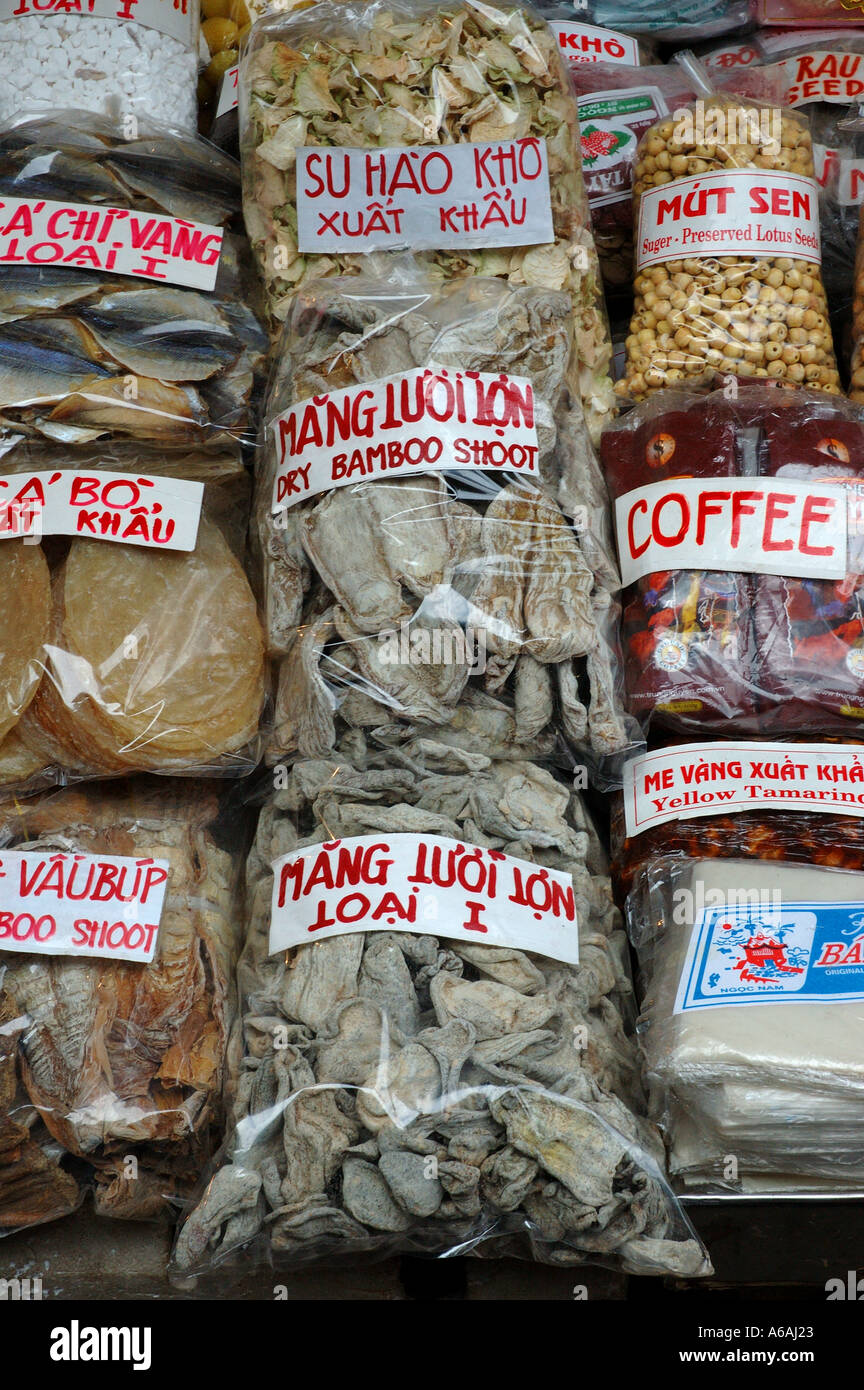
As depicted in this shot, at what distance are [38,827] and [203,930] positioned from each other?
20 cm

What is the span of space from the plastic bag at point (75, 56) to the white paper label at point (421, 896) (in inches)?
39.4

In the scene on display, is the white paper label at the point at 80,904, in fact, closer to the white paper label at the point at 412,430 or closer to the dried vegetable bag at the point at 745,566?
the white paper label at the point at 412,430

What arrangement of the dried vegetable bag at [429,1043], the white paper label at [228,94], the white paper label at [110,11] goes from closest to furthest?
the dried vegetable bag at [429,1043]
the white paper label at [110,11]
the white paper label at [228,94]

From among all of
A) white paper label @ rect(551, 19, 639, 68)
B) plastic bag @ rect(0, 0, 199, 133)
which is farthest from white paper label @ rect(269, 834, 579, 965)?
white paper label @ rect(551, 19, 639, 68)

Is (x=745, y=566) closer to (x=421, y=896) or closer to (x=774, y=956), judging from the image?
(x=774, y=956)

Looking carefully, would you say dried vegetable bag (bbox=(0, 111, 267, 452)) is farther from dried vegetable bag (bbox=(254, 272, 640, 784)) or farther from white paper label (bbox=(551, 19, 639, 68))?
white paper label (bbox=(551, 19, 639, 68))

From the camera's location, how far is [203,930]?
1204 mm

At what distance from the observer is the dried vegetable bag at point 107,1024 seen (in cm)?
111

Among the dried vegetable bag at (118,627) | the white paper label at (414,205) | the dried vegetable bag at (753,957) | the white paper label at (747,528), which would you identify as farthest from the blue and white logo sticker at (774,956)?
the white paper label at (414,205)

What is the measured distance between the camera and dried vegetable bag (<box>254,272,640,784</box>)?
1.23 metres

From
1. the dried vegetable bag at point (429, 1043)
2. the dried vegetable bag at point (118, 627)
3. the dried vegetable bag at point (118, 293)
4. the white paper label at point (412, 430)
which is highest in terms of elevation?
the dried vegetable bag at point (118, 293)

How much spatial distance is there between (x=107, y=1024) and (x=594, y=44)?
1682 mm

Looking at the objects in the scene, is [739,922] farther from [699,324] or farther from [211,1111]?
[699,324]

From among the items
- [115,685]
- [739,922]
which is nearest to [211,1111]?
[115,685]
